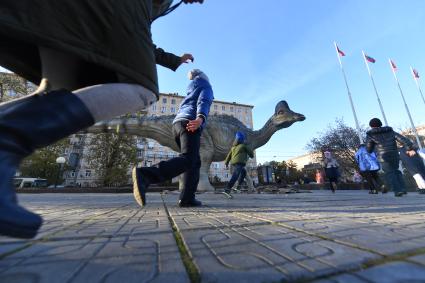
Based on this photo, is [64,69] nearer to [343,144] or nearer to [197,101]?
[197,101]

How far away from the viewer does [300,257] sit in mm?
959

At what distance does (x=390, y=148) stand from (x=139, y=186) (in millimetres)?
6035

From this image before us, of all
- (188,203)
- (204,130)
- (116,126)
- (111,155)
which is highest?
(111,155)

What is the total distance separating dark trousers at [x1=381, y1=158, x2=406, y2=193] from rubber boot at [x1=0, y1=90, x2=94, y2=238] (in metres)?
6.63

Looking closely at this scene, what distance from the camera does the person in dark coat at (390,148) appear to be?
19.9 ft

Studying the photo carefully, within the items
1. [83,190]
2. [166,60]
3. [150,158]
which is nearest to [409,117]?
[83,190]

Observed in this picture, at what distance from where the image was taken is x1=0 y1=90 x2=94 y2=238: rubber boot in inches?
34.1

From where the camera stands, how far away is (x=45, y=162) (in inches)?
1171

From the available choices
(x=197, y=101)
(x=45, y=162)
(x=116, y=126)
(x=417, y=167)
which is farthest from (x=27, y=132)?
(x=45, y=162)

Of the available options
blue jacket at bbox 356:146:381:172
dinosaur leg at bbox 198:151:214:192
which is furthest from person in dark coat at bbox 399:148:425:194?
dinosaur leg at bbox 198:151:214:192

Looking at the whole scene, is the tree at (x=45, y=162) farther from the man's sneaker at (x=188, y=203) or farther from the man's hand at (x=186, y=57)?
the man's hand at (x=186, y=57)

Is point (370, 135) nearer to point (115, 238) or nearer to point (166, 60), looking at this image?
point (166, 60)

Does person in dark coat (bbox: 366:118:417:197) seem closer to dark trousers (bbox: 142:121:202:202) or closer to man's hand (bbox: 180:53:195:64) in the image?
dark trousers (bbox: 142:121:202:202)

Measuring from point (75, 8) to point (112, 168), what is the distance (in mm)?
25743
